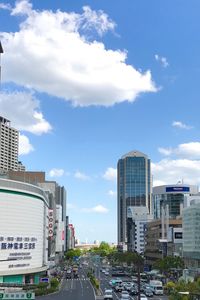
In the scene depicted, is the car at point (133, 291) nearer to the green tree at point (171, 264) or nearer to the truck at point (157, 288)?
the truck at point (157, 288)

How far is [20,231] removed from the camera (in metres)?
111

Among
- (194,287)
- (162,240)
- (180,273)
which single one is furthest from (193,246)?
(194,287)

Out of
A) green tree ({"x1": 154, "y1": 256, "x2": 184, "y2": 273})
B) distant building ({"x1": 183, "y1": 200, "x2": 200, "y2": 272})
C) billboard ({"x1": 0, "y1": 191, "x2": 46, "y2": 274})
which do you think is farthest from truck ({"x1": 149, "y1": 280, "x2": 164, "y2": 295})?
green tree ({"x1": 154, "y1": 256, "x2": 184, "y2": 273})

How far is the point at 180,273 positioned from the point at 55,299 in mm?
56942

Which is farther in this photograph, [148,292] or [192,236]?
[192,236]

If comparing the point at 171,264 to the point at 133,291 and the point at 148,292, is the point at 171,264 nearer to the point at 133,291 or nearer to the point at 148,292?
the point at 148,292

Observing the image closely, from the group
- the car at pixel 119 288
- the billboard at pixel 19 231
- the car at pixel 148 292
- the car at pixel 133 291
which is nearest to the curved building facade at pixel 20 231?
the billboard at pixel 19 231

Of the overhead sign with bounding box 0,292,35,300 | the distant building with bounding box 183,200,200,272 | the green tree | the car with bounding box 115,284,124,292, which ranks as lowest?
the car with bounding box 115,284,124,292

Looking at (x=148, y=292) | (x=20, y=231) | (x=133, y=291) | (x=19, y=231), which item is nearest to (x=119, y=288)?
(x=133, y=291)

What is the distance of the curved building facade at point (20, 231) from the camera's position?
105250 millimetres

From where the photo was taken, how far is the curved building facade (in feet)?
345

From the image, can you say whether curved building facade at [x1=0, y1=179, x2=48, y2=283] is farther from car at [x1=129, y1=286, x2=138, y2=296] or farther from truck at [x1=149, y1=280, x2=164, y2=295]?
truck at [x1=149, y1=280, x2=164, y2=295]

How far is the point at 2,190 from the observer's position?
105000 mm

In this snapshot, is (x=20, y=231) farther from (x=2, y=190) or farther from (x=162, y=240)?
(x=162, y=240)
